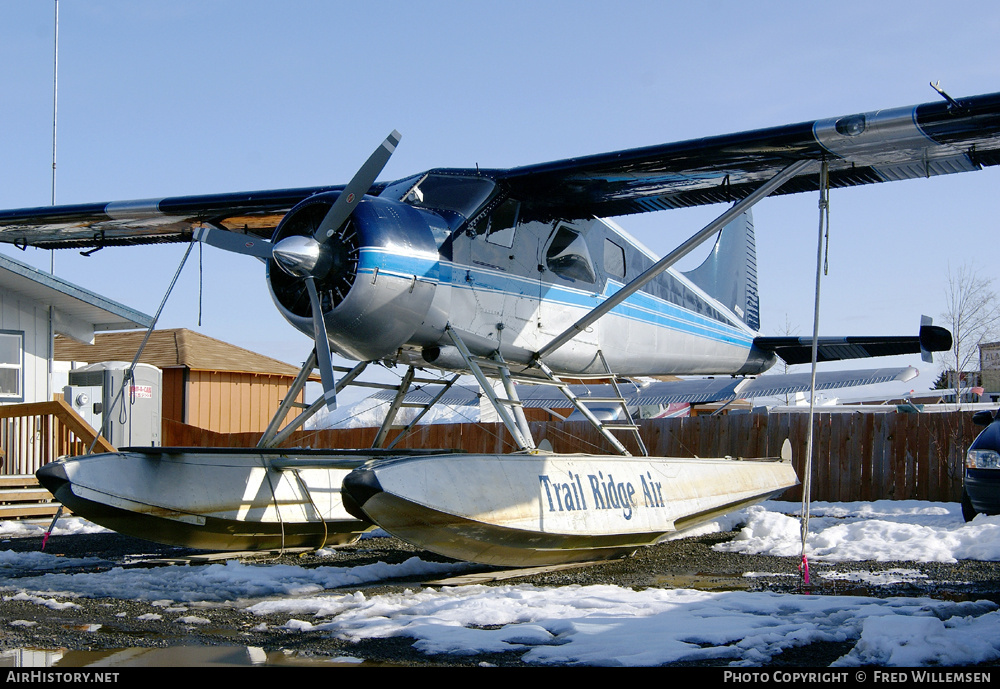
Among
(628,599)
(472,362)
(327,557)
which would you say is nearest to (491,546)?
(628,599)

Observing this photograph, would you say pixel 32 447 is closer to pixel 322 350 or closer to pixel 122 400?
pixel 122 400

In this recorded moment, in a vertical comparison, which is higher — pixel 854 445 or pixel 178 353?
pixel 178 353

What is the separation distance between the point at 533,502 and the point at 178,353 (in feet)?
79.1

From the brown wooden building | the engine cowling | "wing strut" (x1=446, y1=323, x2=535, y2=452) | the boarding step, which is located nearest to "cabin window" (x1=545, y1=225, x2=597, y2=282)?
"wing strut" (x1=446, y1=323, x2=535, y2=452)

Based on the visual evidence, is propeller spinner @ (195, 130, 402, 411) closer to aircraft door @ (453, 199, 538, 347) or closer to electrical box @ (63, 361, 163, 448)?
aircraft door @ (453, 199, 538, 347)

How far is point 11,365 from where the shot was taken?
542 inches

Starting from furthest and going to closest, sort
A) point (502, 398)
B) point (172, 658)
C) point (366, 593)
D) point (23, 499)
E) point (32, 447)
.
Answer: point (32, 447), point (23, 499), point (502, 398), point (366, 593), point (172, 658)

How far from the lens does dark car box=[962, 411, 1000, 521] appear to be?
29.6 feet

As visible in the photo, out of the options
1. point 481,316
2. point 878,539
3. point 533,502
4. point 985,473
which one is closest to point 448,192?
point 481,316

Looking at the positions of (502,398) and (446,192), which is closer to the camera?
(502,398)

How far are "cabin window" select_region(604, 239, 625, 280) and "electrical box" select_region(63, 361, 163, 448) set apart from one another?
10.5m

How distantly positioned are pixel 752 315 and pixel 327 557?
862 centimetres

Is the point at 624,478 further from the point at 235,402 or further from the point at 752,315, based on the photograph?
the point at 235,402

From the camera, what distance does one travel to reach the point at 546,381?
9.34 m
